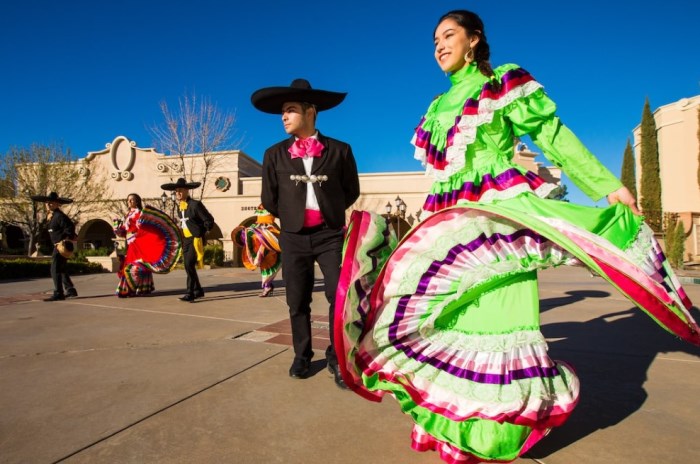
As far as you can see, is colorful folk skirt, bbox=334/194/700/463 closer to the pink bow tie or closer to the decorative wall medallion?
the pink bow tie

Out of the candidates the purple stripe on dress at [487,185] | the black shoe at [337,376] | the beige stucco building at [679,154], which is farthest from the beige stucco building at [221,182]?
the purple stripe on dress at [487,185]

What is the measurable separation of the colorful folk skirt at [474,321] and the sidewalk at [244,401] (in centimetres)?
25

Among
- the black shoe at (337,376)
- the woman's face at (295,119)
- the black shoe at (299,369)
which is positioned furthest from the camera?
the woman's face at (295,119)

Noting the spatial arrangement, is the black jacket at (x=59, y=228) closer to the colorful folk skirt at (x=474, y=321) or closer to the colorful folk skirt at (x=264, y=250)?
the colorful folk skirt at (x=264, y=250)

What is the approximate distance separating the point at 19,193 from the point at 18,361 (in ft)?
96.0

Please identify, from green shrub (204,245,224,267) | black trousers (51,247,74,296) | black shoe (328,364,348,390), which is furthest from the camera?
green shrub (204,245,224,267)

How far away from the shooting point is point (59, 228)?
677 centimetres

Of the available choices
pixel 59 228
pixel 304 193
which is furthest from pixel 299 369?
pixel 59 228

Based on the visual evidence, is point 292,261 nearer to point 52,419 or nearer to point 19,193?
point 52,419

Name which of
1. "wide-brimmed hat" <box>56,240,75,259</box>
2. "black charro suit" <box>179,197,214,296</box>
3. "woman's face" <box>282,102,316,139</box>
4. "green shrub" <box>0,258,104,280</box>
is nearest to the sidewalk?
"woman's face" <box>282,102,316,139</box>

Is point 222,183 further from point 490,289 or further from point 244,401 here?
point 490,289

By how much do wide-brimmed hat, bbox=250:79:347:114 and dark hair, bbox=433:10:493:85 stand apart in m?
1.06

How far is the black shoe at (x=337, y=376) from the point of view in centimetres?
243

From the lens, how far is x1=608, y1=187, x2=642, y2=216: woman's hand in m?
1.55
